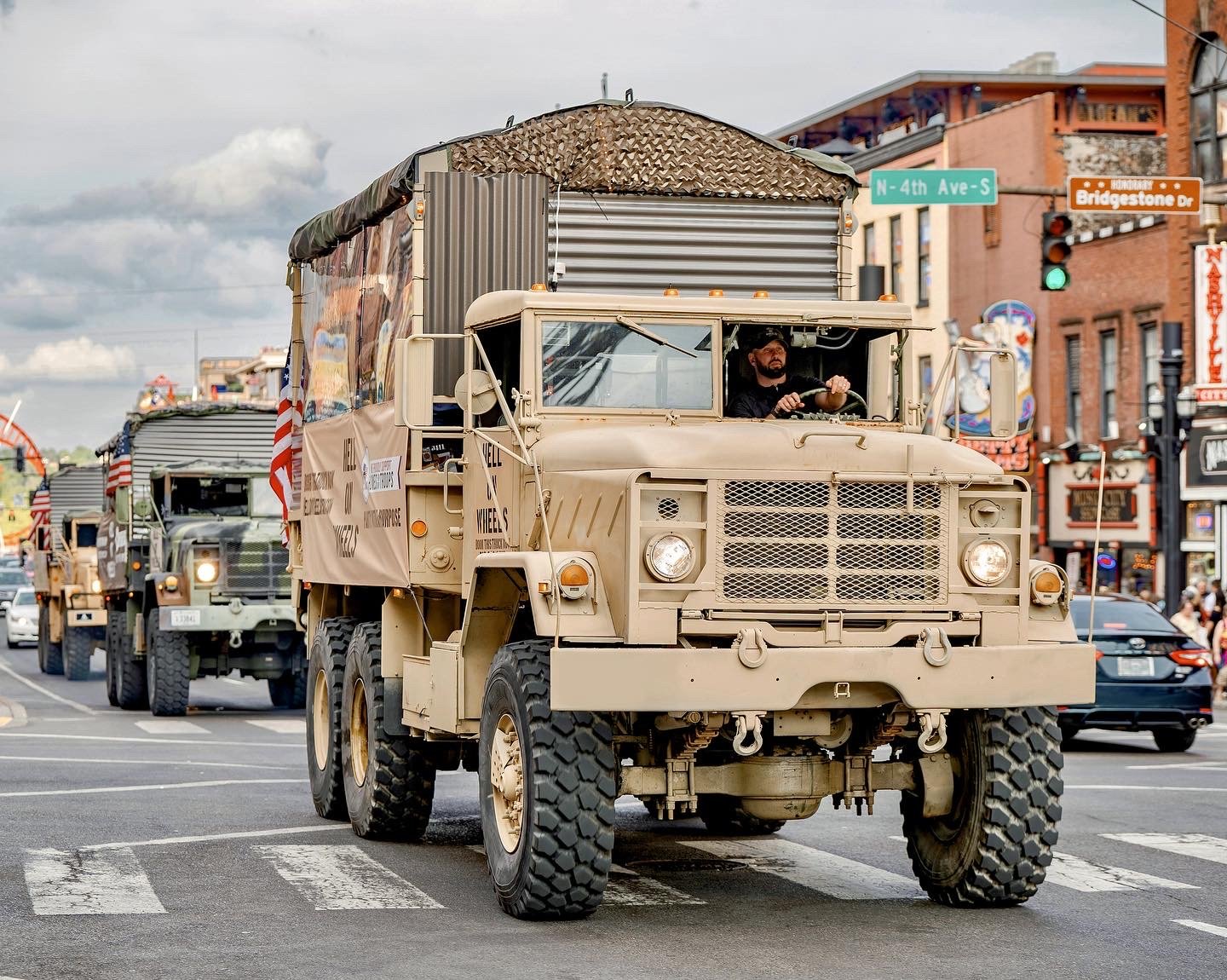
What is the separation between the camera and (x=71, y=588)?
122 ft

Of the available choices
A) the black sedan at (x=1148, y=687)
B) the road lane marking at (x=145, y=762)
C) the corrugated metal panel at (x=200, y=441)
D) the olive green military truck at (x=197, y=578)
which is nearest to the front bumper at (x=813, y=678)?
the road lane marking at (x=145, y=762)

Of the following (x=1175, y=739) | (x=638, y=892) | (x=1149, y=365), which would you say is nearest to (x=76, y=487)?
(x=1149, y=365)

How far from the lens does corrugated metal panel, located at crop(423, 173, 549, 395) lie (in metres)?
13.0

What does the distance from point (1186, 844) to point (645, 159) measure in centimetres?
528

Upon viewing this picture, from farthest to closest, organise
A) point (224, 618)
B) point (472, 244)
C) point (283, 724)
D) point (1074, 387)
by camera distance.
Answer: point (1074, 387) < point (224, 618) < point (283, 724) < point (472, 244)

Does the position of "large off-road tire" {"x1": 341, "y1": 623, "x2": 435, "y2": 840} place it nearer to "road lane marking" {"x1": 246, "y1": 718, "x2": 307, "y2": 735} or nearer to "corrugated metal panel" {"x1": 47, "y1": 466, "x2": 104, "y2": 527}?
"road lane marking" {"x1": 246, "y1": 718, "x2": 307, "y2": 735}

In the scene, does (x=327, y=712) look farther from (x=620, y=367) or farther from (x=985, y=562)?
(x=985, y=562)

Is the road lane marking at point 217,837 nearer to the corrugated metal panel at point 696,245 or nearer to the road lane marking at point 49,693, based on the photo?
the corrugated metal panel at point 696,245

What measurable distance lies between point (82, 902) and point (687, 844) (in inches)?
164

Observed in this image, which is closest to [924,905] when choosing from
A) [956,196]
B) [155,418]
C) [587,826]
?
[587,826]

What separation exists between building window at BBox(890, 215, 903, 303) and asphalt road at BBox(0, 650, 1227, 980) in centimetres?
3539

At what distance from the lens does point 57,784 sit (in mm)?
17000

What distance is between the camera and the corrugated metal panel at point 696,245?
13203 mm

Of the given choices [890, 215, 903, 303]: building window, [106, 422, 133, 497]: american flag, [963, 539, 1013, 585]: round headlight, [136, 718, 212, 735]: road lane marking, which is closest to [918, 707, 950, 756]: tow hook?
[963, 539, 1013, 585]: round headlight
